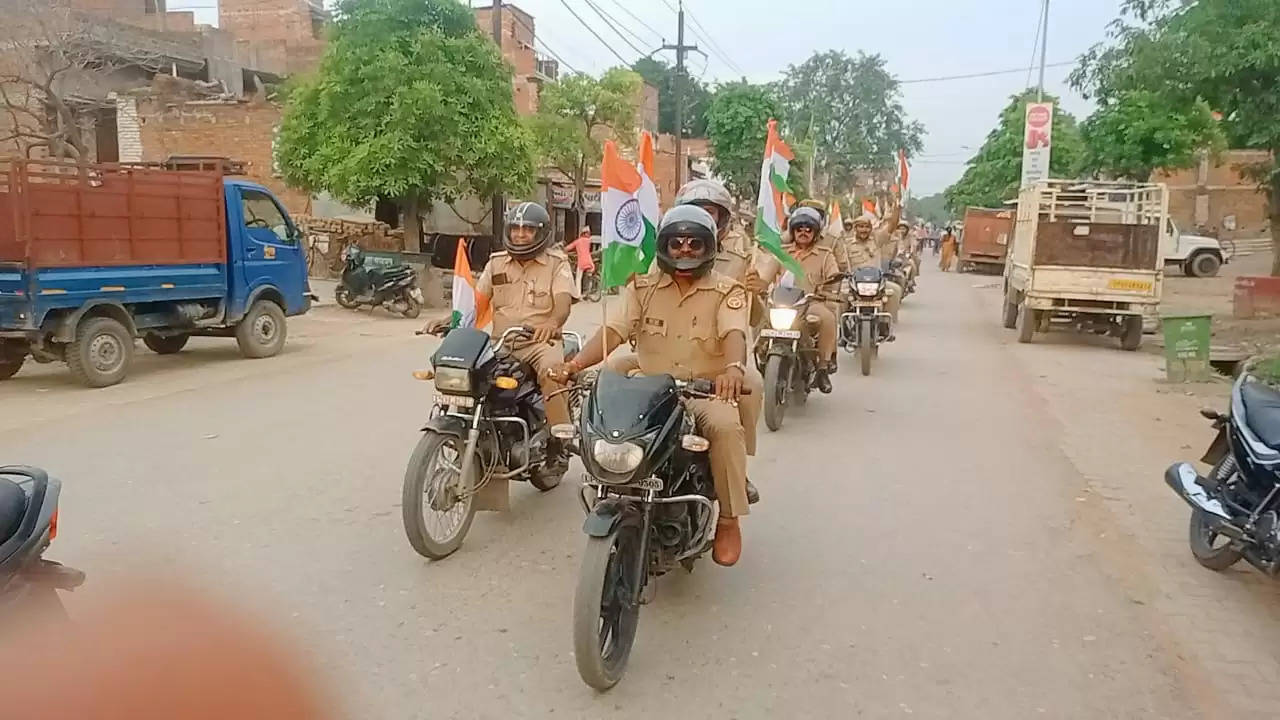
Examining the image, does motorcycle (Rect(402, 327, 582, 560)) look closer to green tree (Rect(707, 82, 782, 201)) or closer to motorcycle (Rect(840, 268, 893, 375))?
motorcycle (Rect(840, 268, 893, 375))

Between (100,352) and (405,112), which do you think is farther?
(405,112)

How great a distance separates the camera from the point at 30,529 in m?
3.17

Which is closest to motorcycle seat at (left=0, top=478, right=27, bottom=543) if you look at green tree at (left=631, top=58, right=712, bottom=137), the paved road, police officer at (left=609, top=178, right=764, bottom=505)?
the paved road

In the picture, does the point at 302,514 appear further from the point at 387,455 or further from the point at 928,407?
the point at 928,407

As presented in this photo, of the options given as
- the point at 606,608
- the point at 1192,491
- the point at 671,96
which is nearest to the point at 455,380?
the point at 606,608

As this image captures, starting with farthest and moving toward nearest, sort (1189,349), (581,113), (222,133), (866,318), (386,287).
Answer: (581,113) < (222,133) < (386,287) < (866,318) < (1189,349)

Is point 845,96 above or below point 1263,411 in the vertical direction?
above

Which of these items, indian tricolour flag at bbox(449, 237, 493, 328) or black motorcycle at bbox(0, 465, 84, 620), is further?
indian tricolour flag at bbox(449, 237, 493, 328)

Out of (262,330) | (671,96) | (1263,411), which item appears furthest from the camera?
(671,96)

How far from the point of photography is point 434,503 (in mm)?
4898

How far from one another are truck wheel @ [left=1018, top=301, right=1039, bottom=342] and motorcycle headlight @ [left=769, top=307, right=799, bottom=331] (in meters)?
7.84

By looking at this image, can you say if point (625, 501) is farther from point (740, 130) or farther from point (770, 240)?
point (740, 130)

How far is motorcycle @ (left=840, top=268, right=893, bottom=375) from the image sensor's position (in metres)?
11.1

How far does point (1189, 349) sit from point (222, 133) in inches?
842
